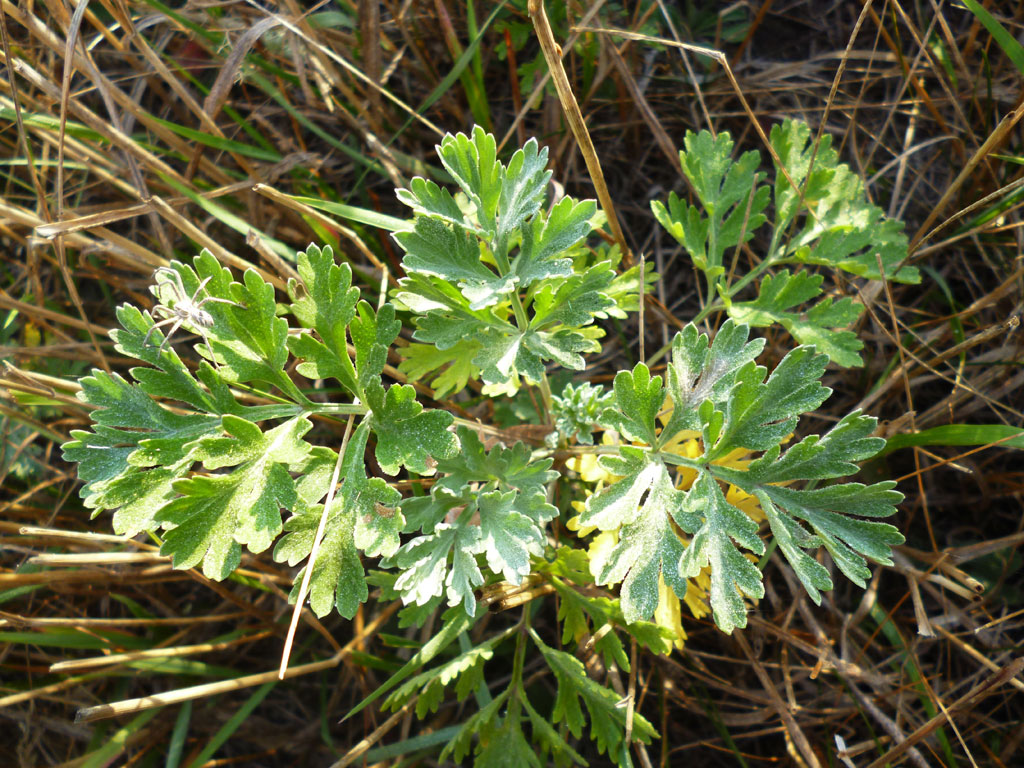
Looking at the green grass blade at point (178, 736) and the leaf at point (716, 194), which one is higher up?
the leaf at point (716, 194)

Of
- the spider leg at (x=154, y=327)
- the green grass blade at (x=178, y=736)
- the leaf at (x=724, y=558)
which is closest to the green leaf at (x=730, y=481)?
the leaf at (x=724, y=558)

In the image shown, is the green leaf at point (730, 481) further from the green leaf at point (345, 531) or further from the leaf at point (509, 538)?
the green leaf at point (345, 531)

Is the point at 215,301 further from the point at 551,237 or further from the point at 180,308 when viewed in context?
the point at 551,237

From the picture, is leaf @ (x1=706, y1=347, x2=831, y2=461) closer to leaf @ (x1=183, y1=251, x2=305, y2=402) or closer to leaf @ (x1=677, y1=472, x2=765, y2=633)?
leaf @ (x1=677, y1=472, x2=765, y2=633)

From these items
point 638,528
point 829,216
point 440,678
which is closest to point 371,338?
point 638,528

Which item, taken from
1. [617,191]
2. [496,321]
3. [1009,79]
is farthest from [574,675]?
[1009,79]

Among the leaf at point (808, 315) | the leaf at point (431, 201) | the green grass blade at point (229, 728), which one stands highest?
the leaf at point (431, 201)

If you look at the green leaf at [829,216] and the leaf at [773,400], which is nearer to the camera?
the leaf at [773,400]
